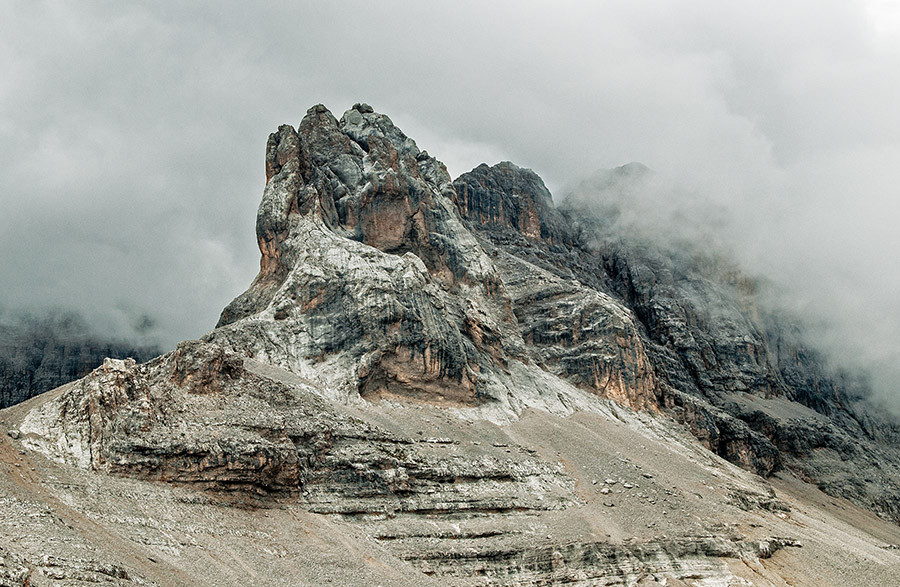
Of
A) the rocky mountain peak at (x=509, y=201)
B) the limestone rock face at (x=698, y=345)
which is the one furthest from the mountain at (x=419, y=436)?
the rocky mountain peak at (x=509, y=201)

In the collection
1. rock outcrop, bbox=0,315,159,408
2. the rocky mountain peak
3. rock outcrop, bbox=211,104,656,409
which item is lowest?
rock outcrop, bbox=0,315,159,408

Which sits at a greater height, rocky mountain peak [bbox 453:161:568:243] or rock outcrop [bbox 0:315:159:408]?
rocky mountain peak [bbox 453:161:568:243]

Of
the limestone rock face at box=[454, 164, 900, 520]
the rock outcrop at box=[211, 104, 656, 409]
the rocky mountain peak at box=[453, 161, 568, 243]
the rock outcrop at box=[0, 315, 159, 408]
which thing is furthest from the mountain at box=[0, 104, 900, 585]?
the rock outcrop at box=[0, 315, 159, 408]

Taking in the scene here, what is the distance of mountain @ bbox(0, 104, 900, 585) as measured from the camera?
180 feet

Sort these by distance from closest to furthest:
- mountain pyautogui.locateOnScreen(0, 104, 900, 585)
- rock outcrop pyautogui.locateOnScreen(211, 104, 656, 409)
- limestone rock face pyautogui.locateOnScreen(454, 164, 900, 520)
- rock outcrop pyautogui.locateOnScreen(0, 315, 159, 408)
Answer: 1. mountain pyautogui.locateOnScreen(0, 104, 900, 585)
2. rock outcrop pyautogui.locateOnScreen(211, 104, 656, 409)
3. limestone rock face pyautogui.locateOnScreen(454, 164, 900, 520)
4. rock outcrop pyautogui.locateOnScreen(0, 315, 159, 408)

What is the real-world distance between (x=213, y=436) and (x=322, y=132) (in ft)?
255

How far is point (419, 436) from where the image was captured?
79.8m

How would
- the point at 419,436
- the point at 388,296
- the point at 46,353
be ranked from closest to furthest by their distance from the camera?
1. the point at 419,436
2. the point at 388,296
3. the point at 46,353

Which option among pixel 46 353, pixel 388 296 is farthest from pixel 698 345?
pixel 46 353

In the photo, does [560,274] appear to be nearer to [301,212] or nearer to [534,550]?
[301,212]

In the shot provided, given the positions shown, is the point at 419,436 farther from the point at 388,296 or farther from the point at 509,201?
the point at 509,201

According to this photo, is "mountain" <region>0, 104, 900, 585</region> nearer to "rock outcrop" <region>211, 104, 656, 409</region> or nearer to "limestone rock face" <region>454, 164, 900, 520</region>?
"rock outcrop" <region>211, 104, 656, 409</region>

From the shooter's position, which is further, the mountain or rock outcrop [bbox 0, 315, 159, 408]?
rock outcrop [bbox 0, 315, 159, 408]

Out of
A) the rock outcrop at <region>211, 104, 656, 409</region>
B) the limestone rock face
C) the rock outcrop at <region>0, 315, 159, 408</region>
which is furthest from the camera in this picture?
the rock outcrop at <region>0, 315, 159, 408</region>
